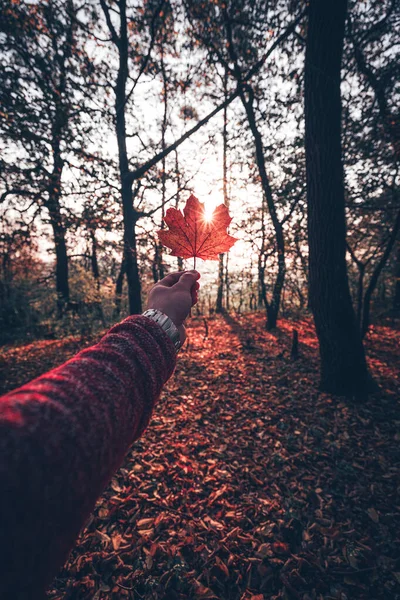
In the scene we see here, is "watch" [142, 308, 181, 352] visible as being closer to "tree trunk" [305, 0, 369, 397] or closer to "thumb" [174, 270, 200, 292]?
"thumb" [174, 270, 200, 292]

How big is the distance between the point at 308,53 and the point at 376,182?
14.2 feet

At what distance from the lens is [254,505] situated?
101 inches

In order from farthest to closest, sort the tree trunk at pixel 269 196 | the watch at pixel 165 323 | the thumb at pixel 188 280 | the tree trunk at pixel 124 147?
the tree trunk at pixel 269 196 → the tree trunk at pixel 124 147 → the thumb at pixel 188 280 → the watch at pixel 165 323

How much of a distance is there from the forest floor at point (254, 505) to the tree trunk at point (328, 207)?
0.65 meters

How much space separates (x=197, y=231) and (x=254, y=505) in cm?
291

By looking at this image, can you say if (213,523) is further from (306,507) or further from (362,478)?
(362,478)

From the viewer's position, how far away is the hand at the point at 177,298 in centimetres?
126

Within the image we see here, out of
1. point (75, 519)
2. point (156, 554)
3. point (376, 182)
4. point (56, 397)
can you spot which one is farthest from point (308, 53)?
point (156, 554)

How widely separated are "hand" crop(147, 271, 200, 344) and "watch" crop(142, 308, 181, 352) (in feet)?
0.18

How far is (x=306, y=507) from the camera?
251 centimetres

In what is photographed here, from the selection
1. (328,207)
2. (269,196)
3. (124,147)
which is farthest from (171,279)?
(269,196)

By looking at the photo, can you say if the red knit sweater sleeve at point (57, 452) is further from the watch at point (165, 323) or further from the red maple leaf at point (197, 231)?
the red maple leaf at point (197, 231)

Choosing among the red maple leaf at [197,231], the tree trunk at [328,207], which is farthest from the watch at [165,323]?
the tree trunk at [328,207]

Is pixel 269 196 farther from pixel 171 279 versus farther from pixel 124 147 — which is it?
pixel 171 279
